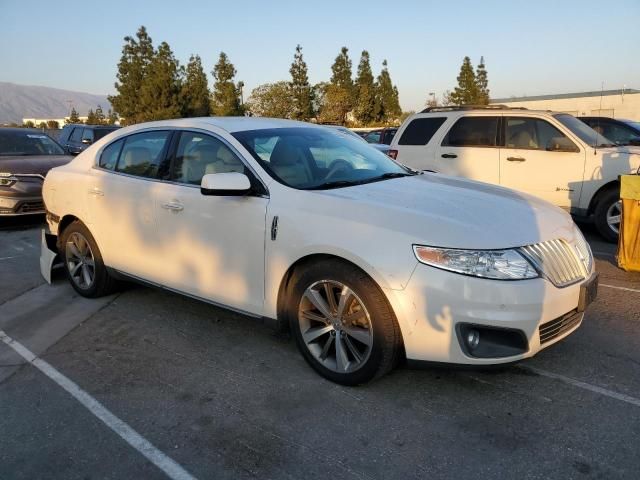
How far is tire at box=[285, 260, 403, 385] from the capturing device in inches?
123

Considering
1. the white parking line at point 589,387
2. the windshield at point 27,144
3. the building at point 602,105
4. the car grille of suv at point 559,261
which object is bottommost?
the white parking line at point 589,387

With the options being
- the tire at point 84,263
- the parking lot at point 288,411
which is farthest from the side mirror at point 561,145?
the tire at point 84,263

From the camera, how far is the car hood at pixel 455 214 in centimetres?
303

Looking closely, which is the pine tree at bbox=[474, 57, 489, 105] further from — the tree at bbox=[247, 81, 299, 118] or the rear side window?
the rear side window

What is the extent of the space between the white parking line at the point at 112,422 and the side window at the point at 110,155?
1.74 metres

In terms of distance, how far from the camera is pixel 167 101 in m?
52.0

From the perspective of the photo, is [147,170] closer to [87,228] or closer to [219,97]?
[87,228]

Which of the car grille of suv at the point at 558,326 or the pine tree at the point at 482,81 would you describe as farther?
the pine tree at the point at 482,81

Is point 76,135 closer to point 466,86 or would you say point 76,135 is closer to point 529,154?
point 529,154

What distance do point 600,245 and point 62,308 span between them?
261 inches

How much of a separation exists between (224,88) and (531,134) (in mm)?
55934

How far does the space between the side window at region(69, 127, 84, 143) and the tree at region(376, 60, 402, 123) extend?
49833mm

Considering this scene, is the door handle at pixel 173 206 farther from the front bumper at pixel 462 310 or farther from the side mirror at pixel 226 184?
→ the front bumper at pixel 462 310

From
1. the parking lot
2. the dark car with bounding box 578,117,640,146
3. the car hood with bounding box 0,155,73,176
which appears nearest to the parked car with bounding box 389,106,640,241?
the dark car with bounding box 578,117,640,146
